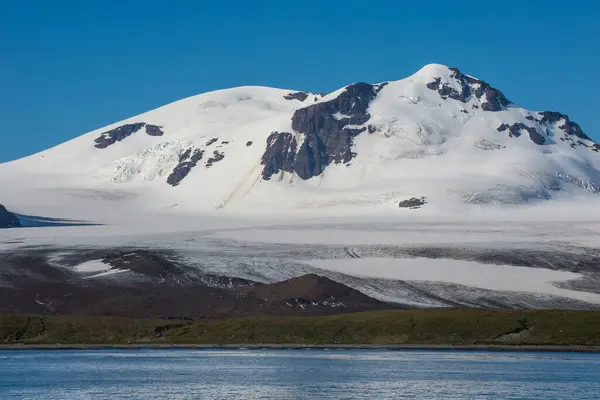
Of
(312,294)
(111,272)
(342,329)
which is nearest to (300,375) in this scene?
(342,329)

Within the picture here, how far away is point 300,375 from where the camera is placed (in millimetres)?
90062

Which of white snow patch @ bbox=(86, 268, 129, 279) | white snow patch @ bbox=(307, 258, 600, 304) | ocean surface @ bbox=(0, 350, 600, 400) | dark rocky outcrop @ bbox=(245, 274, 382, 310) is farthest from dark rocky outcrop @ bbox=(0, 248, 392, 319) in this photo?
ocean surface @ bbox=(0, 350, 600, 400)

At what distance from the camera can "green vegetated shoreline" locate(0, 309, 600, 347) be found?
123 meters

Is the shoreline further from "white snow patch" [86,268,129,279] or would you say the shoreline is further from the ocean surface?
"white snow patch" [86,268,129,279]

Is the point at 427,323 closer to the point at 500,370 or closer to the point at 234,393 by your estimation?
the point at 500,370

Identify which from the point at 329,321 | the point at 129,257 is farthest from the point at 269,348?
the point at 129,257

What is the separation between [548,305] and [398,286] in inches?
929

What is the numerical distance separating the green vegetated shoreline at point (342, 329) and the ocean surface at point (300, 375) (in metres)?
7.55

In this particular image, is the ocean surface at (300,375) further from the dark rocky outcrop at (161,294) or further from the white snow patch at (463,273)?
the white snow patch at (463,273)

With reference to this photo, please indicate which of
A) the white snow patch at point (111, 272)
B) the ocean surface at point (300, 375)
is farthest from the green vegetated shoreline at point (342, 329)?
the white snow patch at point (111, 272)

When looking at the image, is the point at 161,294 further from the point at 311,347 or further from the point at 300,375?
the point at 300,375

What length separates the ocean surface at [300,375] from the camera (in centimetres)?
7725

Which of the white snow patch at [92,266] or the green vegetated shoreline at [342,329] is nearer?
the green vegetated shoreline at [342,329]

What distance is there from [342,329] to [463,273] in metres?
60.5
